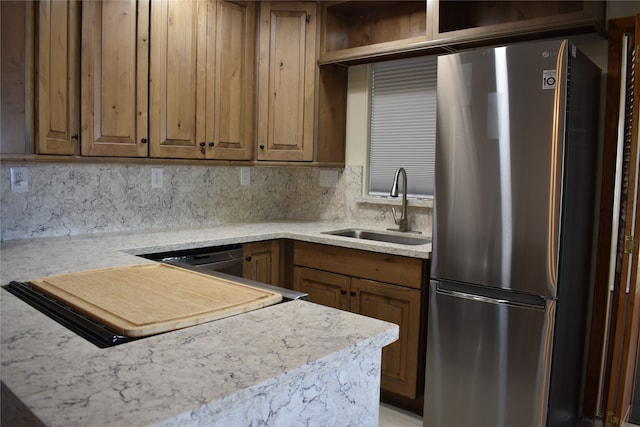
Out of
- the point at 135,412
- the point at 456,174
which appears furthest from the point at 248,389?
the point at 456,174

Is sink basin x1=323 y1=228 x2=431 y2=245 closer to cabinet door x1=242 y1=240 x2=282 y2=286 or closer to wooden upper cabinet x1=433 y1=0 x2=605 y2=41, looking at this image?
cabinet door x1=242 y1=240 x2=282 y2=286

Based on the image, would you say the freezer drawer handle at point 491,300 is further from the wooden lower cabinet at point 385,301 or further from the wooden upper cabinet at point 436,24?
the wooden upper cabinet at point 436,24

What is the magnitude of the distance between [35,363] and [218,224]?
2.56 m

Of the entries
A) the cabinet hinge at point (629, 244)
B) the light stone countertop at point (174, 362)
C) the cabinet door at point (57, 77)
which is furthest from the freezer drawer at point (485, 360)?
the cabinet door at point (57, 77)

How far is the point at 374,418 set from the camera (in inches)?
47.6

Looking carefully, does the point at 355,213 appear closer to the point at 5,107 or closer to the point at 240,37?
the point at 240,37

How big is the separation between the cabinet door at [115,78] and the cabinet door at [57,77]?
5 centimetres

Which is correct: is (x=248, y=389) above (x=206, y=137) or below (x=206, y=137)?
below

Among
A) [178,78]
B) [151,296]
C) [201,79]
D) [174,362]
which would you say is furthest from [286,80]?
[174,362]

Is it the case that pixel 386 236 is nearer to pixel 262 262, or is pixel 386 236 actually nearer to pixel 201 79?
pixel 262 262

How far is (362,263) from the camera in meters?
2.77

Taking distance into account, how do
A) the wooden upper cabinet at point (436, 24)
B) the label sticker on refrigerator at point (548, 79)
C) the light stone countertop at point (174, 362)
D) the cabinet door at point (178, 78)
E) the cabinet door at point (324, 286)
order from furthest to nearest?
the cabinet door at point (324, 286) < the cabinet door at point (178, 78) < the wooden upper cabinet at point (436, 24) < the label sticker on refrigerator at point (548, 79) < the light stone countertop at point (174, 362)

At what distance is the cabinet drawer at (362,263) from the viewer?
2.58 m

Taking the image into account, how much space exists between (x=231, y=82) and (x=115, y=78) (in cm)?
78
